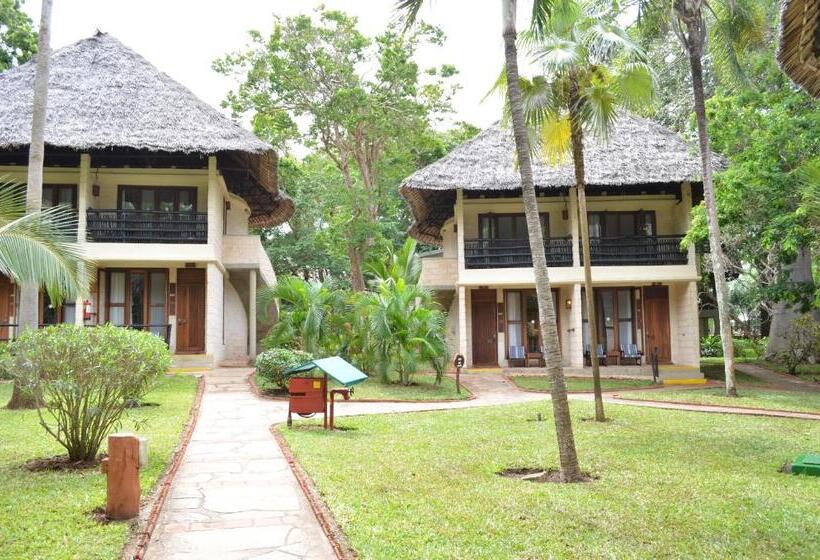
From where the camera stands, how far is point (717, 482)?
21.0 feet

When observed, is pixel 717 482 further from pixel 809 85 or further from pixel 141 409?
pixel 141 409

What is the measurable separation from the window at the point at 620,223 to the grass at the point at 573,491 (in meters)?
11.2

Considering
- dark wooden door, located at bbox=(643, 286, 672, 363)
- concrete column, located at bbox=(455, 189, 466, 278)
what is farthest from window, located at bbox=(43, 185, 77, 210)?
dark wooden door, located at bbox=(643, 286, 672, 363)

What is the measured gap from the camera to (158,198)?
1892 cm

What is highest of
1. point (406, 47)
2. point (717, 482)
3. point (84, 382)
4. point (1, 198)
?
point (406, 47)

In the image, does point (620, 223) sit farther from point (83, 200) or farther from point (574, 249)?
point (83, 200)

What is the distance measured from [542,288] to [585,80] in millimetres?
4684

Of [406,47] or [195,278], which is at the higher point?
[406,47]

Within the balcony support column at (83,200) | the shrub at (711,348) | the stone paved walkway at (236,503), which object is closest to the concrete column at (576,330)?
the stone paved walkway at (236,503)

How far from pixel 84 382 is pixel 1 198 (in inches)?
91.3

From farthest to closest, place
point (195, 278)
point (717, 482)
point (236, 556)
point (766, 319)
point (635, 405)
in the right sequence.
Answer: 1. point (766, 319)
2. point (195, 278)
3. point (635, 405)
4. point (717, 482)
5. point (236, 556)

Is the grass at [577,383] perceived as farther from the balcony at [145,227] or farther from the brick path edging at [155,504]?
the brick path edging at [155,504]

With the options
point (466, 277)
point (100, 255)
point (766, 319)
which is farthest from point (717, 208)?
point (766, 319)

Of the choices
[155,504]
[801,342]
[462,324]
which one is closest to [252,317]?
[462,324]
